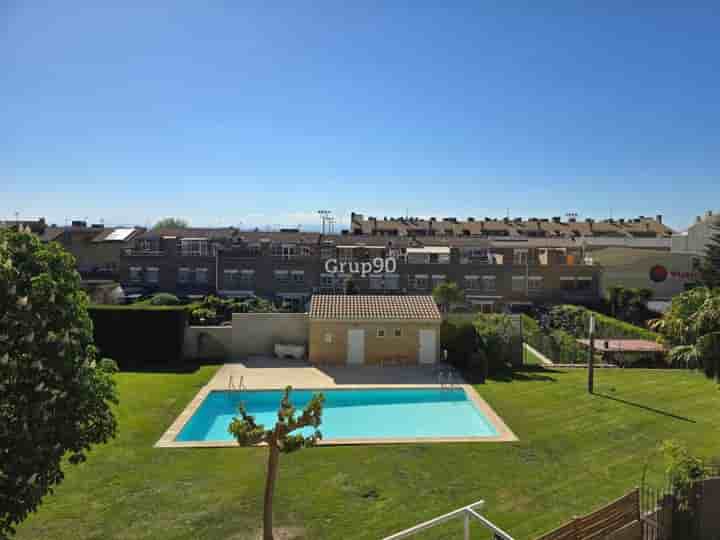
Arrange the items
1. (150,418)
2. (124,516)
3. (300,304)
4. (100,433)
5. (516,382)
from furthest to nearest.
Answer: (300,304) → (516,382) → (150,418) → (124,516) → (100,433)

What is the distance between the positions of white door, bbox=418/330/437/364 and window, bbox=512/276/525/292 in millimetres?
28840

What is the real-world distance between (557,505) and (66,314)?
10978 millimetres

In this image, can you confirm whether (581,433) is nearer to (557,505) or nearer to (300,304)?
(557,505)

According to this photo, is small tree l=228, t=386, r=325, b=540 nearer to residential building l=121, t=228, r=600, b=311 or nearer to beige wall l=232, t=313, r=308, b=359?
beige wall l=232, t=313, r=308, b=359

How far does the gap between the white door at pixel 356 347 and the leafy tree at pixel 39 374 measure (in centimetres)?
1998

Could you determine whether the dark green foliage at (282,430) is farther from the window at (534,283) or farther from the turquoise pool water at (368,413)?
the window at (534,283)

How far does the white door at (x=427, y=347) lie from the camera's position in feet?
96.3

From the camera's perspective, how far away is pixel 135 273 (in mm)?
58438

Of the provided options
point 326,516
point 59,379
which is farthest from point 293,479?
point 59,379

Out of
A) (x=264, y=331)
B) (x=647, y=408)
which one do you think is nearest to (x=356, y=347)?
(x=264, y=331)

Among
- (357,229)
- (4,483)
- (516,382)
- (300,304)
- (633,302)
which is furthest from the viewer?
(357,229)

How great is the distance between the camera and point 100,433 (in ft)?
31.8

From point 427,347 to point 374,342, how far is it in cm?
283

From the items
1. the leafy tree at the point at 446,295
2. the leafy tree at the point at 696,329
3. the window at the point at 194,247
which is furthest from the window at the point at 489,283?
the leafy tree at the point at 696,329
